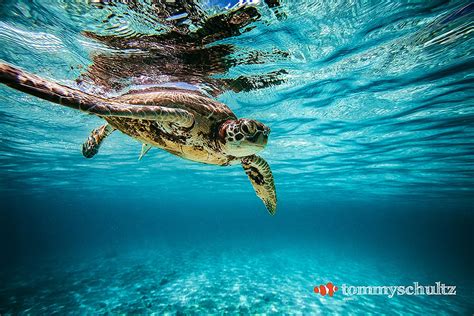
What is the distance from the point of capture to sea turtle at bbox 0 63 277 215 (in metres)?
2.46

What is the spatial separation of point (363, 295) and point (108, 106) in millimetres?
17439

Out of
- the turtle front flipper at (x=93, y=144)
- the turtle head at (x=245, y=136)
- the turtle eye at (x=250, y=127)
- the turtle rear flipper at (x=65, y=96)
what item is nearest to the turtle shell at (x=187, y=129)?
the turtle head at (x=245, y=136)

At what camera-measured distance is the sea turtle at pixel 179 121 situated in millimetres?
2457

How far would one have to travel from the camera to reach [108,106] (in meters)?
2.82

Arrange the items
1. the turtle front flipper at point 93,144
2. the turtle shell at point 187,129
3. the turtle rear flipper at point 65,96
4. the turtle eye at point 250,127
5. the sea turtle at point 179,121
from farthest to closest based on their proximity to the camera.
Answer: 1. the turtle front flipper at point 93,144
2. the turtle shell at point 187,129
3. the turtle eye at point 250,127
4. the sea turtle at point 179,121
5. the turtle rear flipper at point 65,96

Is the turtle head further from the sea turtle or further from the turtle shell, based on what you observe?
the turtle shell

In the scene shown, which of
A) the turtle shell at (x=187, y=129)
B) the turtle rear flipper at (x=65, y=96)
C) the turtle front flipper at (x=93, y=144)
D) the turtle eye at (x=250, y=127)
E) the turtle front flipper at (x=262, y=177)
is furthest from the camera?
the turtle front flipper at (x=93, y=144)

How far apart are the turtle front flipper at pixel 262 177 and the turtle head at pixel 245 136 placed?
1249 millimetres

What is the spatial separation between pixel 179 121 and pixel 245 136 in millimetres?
1104

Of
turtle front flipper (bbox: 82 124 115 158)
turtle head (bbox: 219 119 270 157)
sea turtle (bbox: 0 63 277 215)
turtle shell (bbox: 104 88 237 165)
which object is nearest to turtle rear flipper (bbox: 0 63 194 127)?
sea turtle (bbox: 0 63 277 215)

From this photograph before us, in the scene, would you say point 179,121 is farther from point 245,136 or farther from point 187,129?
point 245,136

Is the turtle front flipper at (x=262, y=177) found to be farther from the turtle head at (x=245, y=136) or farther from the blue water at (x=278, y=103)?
the blue water at (x=278, y=103)

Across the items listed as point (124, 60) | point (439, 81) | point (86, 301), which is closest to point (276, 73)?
point (124, 60)

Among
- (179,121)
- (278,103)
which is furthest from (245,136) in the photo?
(278,103)
